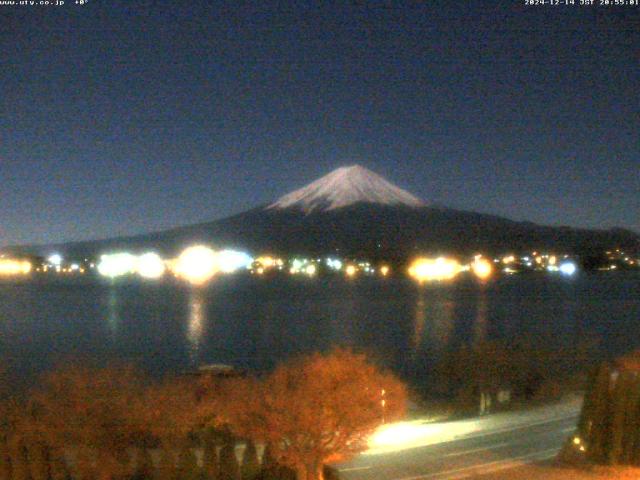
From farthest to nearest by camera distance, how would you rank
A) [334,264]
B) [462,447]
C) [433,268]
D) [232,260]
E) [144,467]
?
[232,260], [334,264], [433,268], [462,447], [144,467]

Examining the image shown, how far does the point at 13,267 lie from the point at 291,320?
62.2 m

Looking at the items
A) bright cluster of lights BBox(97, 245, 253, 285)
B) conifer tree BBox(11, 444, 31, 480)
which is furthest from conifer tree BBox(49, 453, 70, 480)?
bright cluster of lights BBox(97, 245, 253, 285)

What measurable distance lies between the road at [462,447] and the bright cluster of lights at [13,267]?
84381 millimetres

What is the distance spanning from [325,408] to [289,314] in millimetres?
35749

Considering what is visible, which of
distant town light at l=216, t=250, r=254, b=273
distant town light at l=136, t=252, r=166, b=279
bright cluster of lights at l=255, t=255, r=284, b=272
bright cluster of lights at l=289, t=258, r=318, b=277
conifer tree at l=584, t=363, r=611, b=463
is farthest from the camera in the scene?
distant town light at l=136, t=252, r=166, b=279

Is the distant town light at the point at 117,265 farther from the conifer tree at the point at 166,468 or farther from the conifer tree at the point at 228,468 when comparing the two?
the conifer tree at the point at 228,468

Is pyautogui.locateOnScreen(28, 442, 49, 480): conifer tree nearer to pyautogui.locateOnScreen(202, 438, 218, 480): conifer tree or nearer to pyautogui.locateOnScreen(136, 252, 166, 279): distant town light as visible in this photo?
pyautogui.locateOnScreen(202, 438, 218, 480): conifer tree

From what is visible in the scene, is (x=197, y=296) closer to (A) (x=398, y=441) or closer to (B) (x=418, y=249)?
(B) (x=418, y=249)

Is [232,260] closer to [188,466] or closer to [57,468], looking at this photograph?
[57,468]

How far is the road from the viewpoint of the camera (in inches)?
354

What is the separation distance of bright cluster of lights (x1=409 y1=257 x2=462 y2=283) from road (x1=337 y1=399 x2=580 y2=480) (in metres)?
66.2

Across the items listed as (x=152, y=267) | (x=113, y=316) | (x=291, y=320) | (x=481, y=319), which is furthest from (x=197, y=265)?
(x=481, y=319)

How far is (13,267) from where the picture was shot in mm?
95125

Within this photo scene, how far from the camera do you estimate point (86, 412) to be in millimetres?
9375
